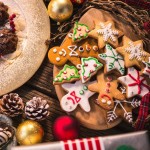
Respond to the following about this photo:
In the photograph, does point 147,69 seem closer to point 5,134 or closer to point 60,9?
point 60,9

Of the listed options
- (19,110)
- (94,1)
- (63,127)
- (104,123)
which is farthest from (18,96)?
(94,1)

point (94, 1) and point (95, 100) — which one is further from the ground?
point (94, 1)

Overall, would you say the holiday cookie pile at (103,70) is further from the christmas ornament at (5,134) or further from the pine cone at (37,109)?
the christmas ornament at (5,134)

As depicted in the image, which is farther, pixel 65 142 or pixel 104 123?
pixel 104 123

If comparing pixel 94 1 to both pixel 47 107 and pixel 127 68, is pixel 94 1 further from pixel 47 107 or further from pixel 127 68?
pixel 47 107

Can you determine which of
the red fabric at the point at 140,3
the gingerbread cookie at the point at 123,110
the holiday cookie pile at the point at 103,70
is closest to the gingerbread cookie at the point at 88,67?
the holiday cookie pile at the point at 103,70

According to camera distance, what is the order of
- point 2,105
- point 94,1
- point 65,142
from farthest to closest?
point 94,1
point 2,105
point 65,142

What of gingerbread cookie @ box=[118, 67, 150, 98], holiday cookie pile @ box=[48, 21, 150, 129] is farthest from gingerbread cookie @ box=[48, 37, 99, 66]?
gingerbread cookie @ box=[118, 67, 150, 98]
